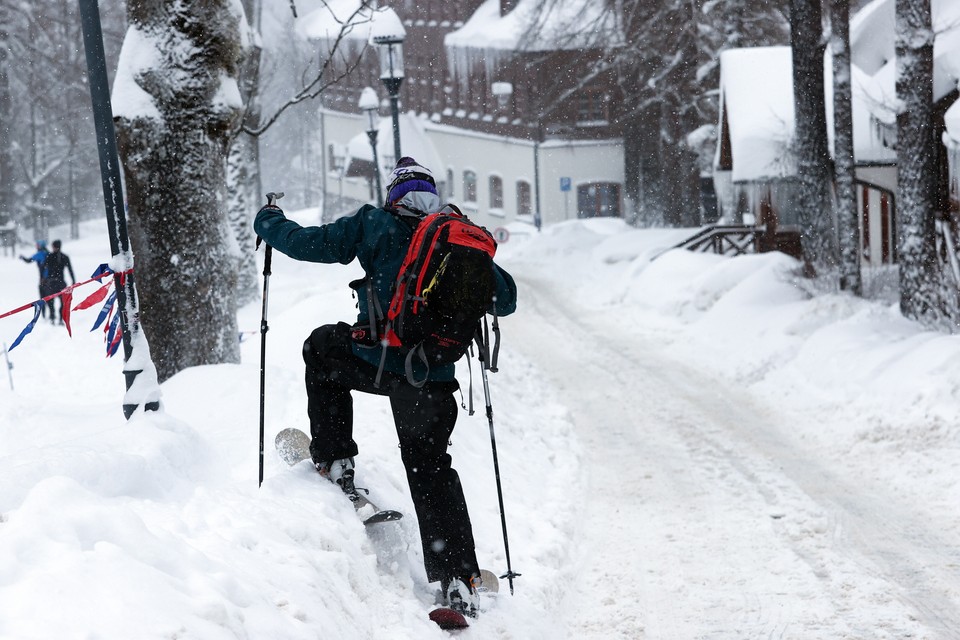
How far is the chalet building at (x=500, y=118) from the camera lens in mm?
41531

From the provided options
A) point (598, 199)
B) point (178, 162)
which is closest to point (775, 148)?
point (178, 162)

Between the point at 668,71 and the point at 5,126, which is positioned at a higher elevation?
the point at 5,126

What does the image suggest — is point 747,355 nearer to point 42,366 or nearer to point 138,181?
point 138,181

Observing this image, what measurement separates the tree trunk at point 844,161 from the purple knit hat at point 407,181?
1150cm

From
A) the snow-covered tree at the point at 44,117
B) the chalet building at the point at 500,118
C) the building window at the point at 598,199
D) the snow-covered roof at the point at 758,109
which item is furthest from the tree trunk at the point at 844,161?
the building window at the point at 598,199

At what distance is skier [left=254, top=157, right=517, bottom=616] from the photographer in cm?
458

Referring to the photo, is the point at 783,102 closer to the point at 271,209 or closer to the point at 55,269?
the point at 55,269

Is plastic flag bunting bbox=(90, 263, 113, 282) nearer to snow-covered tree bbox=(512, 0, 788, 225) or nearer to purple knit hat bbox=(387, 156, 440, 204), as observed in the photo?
purple knit hat bbox=(387, 156, 440, 204)

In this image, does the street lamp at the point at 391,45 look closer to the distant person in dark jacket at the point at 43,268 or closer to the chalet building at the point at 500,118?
the distant person in dark jacket at the point at 43,268

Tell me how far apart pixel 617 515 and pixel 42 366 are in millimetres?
13208

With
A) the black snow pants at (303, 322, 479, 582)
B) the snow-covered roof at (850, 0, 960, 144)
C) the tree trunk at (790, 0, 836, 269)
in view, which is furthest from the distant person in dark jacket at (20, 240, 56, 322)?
the black snow pants at (303, 322, 479, 582)

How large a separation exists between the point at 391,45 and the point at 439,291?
1159 cm

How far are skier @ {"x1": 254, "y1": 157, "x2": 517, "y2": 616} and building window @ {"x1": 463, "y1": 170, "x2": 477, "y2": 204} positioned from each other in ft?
141

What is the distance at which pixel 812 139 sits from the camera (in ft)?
50.7
